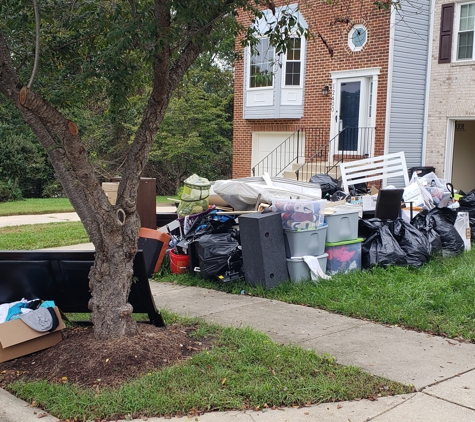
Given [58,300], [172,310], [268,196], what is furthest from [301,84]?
[58,300]

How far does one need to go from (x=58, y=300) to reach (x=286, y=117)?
40.5 feet

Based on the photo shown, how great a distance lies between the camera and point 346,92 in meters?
15.6

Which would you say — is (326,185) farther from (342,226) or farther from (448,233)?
(342,226)

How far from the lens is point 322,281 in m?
7.34

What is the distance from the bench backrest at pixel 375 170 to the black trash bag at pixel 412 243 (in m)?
3.78

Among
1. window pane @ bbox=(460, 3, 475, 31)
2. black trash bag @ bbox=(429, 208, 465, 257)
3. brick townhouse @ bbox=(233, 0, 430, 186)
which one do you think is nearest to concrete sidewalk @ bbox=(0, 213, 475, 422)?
black trash bag @ bbox=(429, 208, 465, 257)

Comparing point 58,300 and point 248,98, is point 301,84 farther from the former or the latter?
point 58,300

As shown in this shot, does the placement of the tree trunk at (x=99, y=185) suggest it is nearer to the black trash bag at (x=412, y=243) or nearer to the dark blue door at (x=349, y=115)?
the black trash bag at (x=412, y=243)

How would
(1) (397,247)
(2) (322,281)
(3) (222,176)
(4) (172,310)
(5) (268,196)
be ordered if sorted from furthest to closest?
(3) (222,176) → (5) (268,196) → (1) (397,247) → (2) (322,281) → (4) (172,310)

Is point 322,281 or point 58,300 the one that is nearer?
point 58,300

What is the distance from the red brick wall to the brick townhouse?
0.09 ft

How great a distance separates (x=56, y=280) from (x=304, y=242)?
130 inches

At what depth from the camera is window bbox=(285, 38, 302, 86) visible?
16719 millimetres

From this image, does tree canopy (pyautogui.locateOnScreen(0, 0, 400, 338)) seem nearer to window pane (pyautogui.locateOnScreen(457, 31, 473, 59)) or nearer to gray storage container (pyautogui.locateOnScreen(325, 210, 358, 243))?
gray storage container (pyautogui.locateOnScreen(325, 210, 358, 243))
